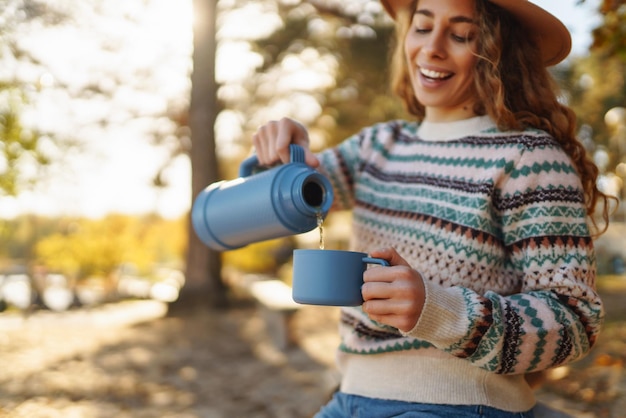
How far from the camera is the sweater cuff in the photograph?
1.30 m

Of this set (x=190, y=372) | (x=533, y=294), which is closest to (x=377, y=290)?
(x=533, y=294)

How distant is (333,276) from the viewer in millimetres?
1288

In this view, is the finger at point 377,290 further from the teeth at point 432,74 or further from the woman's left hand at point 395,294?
the teeth at point 432,74

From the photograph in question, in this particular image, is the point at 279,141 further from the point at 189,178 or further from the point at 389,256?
the point at 189,178

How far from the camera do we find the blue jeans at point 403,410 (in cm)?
155

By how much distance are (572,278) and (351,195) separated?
2.80 feet

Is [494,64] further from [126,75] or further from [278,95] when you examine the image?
[278,95]

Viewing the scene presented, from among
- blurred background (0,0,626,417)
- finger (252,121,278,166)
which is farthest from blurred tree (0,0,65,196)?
finger (252,121,278,166)

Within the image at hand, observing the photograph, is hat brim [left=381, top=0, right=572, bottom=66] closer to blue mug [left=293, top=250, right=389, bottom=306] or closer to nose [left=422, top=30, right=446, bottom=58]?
nose [left=422, top=30, right=446, bottom=58]

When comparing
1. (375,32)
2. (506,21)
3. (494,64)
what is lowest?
(494,64)

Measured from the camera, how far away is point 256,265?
59.6ft

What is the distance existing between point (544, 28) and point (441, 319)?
38.4 inches

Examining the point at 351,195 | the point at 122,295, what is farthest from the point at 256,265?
the point at 351,195

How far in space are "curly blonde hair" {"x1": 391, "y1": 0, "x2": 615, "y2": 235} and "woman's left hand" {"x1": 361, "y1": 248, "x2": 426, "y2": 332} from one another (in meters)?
0.67
